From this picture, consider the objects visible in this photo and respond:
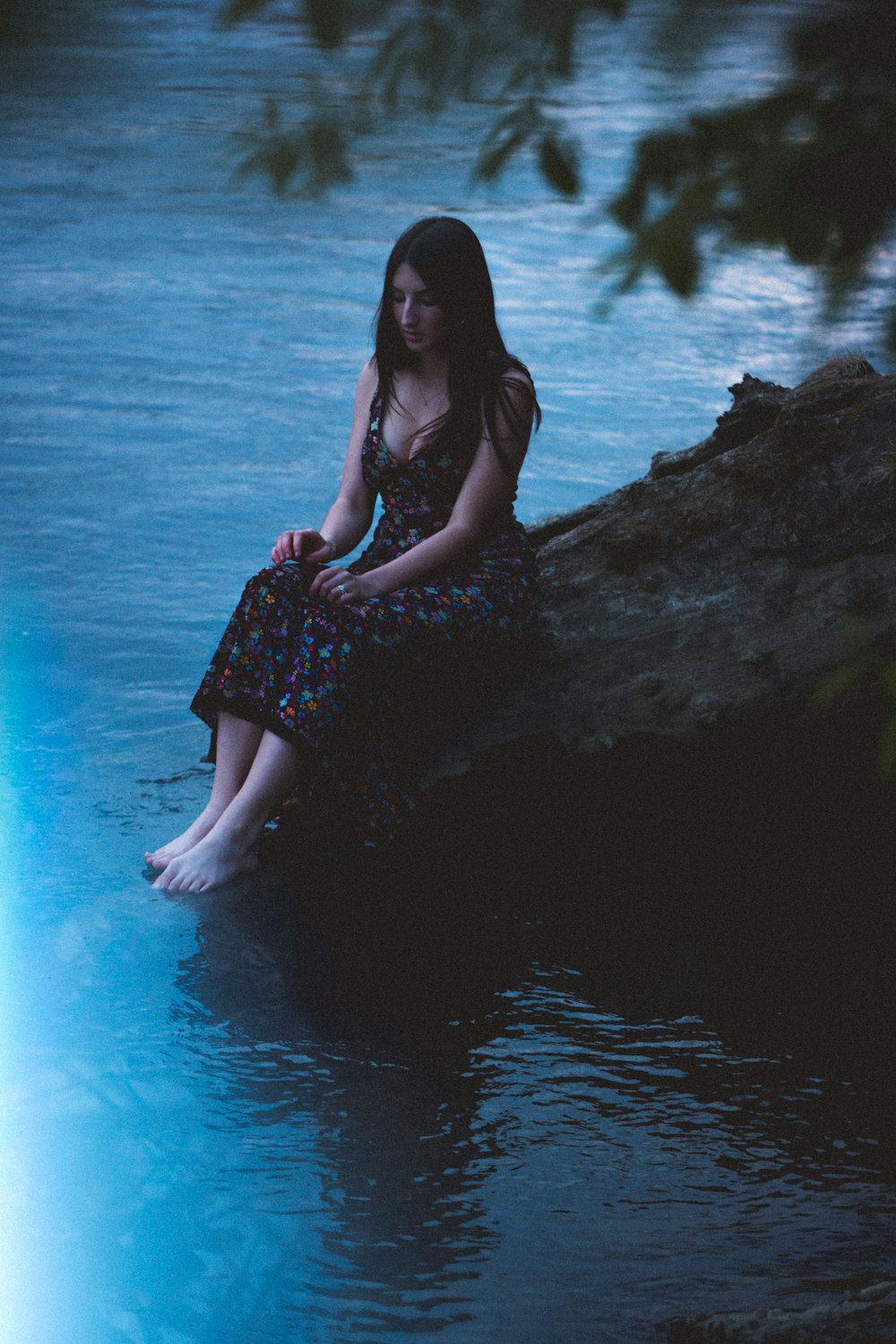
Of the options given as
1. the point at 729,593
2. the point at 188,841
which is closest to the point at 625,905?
the point at 729,593

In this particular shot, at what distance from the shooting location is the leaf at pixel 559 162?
51.4 inches

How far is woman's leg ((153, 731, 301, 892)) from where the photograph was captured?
3611 mm

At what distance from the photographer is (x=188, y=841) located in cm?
373

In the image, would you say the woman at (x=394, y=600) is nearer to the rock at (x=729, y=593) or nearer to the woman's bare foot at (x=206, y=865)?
the woman's bare foot at (x=206, y=865)

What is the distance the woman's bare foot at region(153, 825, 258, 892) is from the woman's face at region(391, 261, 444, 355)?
132 cm

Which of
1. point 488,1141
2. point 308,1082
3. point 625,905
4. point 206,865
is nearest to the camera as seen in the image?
point 488,1141

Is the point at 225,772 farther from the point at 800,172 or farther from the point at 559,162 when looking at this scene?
the point at 800,172

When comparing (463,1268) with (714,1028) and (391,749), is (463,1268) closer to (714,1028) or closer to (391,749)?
(714,1028)

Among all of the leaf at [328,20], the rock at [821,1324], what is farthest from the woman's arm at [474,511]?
the leaf at [328,20]

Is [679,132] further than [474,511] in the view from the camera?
No

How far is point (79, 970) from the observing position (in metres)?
3.33

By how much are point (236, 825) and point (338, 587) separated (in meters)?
0.62

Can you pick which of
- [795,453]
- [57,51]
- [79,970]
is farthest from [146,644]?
[57,51]

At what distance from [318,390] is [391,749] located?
178 inches
